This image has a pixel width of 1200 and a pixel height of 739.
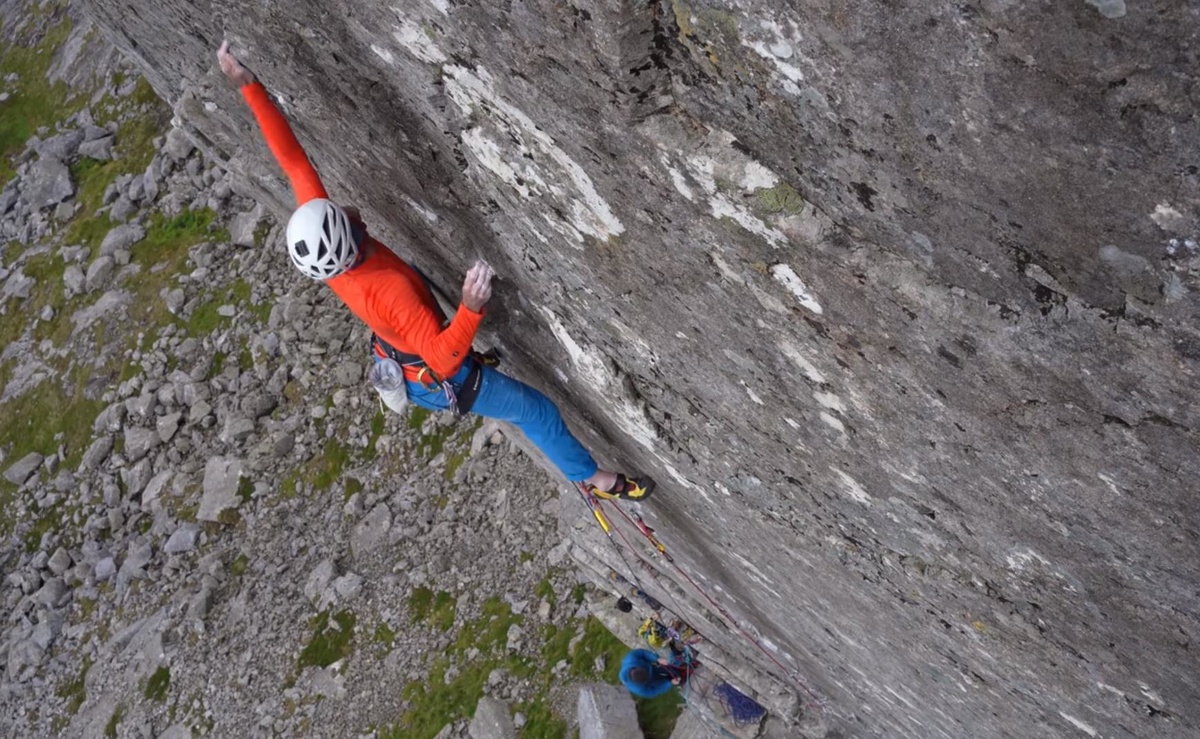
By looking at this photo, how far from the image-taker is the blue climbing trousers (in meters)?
8.98

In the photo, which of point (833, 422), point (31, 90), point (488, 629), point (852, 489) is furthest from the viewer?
point (31, 90)

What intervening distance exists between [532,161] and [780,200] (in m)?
2.00

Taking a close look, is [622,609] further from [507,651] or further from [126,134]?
[126,134]

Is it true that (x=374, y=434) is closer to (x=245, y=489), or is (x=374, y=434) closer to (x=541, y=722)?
(x=245, y=489)

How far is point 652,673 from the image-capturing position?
1476 centimetres

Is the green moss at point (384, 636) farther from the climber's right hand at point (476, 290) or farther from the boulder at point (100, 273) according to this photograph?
the boulder at point (100, 273)

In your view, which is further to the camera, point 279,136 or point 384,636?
point 384,636

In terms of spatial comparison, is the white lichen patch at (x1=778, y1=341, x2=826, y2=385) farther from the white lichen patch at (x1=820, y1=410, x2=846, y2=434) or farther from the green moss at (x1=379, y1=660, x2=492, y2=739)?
the green moss at (x1=379, y1=660, x2=492, y2=739)

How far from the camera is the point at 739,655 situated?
1327cm

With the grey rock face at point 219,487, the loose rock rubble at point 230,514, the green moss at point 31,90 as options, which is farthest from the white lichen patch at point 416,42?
the green moss at point 31,90

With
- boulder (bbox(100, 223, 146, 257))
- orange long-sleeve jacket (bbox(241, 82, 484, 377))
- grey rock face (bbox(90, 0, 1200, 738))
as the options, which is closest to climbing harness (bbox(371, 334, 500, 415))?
orange long-sleeve jacket (bbox(241, 82, 484, 377))

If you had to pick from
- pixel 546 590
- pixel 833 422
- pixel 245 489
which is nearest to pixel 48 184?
pixel 245 489

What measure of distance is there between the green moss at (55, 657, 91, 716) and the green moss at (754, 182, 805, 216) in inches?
919

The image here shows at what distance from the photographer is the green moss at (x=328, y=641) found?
1861cm
